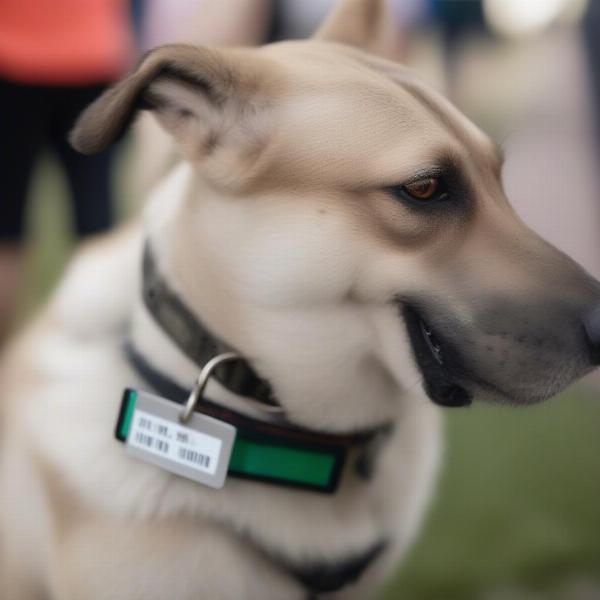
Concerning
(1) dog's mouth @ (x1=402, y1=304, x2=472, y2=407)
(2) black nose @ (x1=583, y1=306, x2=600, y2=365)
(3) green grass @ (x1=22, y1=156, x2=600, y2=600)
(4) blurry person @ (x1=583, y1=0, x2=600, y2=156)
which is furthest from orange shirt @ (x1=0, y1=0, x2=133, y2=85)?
(4) blurry person @ (x1=583, y1=0, x2=600, y2=156)

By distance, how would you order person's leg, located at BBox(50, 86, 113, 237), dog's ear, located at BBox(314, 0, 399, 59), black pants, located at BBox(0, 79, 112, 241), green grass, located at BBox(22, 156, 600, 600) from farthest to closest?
green grass, located at BBox(22, 156, 600, 600)
person's leg, located at BBox(50, 86, 113, 237)
black pants, located at BBox(0, 79, 112, 241)
dog's ear, located at BBox(314, 0, 399, 59)

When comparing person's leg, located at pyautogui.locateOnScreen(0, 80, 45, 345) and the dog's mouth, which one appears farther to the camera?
person's leg, located at pyautogui.locateOnScreen(0, 80, 45, 345)

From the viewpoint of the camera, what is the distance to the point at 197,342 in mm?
1044

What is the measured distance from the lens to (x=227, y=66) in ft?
3.21

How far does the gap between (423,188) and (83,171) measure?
3.63ft

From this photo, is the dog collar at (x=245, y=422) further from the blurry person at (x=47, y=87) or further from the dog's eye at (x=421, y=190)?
the blurry person at (x=47, y=87)

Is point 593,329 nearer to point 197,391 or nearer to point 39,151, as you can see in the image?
point 197,391

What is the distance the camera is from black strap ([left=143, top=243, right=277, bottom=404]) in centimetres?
104

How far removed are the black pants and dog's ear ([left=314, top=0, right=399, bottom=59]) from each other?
0.67 meters

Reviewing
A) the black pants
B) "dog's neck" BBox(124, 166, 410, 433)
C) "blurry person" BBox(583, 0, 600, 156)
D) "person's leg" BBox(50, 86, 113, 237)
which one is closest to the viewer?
"dog's neck" BBox(124, 166, 410, 433)

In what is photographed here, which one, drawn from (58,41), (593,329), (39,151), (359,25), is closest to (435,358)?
(593,329)

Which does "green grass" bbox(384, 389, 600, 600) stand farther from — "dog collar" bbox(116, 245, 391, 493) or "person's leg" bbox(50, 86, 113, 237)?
"person's leg" bbox(50, 86, 113, 237)

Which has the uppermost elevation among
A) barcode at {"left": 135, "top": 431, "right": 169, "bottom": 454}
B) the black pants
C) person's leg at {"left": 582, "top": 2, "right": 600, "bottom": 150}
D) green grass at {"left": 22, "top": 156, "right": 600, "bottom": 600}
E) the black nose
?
person's leg at {"left": 582, "top": 2, "right": 600, "bottom": 150}

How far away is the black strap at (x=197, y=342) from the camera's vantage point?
1.04 meters
